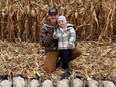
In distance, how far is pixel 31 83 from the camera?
16.8ft

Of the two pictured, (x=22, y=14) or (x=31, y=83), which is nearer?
(x=31, y=83)

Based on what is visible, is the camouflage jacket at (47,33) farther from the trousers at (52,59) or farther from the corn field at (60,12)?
the corn field at (60,12)

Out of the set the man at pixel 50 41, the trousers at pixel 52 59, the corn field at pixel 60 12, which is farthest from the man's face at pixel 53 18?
the corn field at pixel 60 12

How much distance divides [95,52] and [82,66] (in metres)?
0.66

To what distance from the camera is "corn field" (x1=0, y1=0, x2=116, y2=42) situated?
6.68m

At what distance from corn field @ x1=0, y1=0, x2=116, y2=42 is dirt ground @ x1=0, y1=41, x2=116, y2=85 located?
0.17 metres

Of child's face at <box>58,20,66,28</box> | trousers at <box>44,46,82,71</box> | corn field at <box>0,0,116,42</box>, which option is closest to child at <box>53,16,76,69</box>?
child's face at <box>58,20,66,28</box>

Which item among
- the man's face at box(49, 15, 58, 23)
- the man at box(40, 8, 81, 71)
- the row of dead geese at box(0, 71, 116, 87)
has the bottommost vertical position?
the row of dead geese at box(0, 71, 116, 87)

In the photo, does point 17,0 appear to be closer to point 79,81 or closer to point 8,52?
point 8,52

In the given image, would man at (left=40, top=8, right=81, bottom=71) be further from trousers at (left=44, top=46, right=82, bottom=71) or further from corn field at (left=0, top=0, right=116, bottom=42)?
corn field at (left=0, top=0, right=116, bottom=42)

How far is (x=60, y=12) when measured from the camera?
6.65 m

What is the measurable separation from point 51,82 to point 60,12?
5.62 feet

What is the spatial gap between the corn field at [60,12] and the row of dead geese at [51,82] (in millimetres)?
1521

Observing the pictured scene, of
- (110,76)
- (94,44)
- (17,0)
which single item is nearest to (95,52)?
(94,44)
